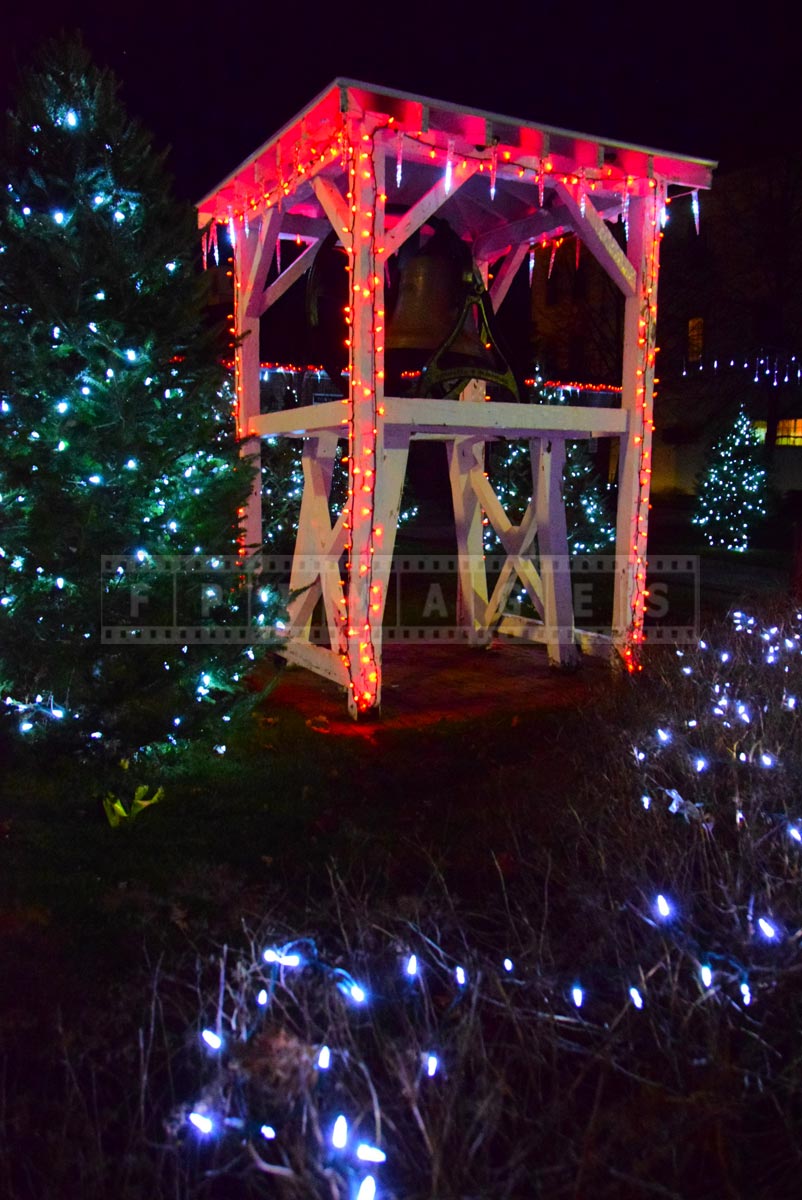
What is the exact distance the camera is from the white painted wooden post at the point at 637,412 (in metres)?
7.28

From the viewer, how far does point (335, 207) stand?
20.1 feet

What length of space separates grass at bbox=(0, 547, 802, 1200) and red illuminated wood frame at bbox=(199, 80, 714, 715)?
1.71 m

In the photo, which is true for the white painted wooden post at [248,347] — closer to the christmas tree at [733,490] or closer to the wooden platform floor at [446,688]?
the wooden platform floor at [446,688]

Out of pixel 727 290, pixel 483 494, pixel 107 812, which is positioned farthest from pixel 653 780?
pixel 727 290

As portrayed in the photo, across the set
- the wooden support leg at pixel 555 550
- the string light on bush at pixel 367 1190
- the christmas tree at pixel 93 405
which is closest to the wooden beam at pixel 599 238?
the wooden support leg at pixel 555 550

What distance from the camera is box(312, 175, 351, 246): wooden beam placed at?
6062 mm

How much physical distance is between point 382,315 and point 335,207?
2.78 ft

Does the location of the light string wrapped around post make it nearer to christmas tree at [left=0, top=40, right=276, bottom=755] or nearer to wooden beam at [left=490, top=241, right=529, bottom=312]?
wooden beam at [left=490, top=241, right=529, bottom=312]

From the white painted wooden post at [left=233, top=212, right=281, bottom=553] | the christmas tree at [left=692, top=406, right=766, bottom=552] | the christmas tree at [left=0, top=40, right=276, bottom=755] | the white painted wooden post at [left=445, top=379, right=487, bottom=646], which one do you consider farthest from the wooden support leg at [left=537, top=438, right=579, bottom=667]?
the christmas tree at [left=692, top=406, right=766, bottom=552]

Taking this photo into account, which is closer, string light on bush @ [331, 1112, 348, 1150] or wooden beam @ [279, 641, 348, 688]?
string light on bush @ [331, 1112, 348, 1150]

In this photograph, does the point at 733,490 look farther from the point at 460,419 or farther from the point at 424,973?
the point at 424,973

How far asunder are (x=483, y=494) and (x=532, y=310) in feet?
79.4

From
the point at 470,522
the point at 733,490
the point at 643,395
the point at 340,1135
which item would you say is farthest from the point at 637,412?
the point at 733,490

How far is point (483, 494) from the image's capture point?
29.4 feet
